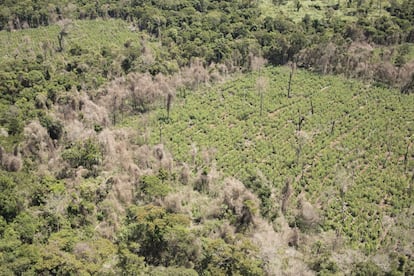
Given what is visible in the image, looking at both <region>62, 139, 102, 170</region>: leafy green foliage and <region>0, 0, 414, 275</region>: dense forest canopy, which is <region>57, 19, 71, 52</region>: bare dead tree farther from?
<region>62, 139, 102, 170</region>: leafy green foliage

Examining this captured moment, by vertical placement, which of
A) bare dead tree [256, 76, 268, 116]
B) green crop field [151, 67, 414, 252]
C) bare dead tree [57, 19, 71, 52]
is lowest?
green crop field [151, 67, 414, 252]

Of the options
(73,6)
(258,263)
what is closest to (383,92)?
(258,263)

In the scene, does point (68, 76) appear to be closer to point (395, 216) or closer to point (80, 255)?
point (80, 255)

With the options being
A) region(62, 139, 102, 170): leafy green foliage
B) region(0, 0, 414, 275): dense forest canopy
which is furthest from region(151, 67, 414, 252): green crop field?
region(62, 139, 102, 170): leafy green foliage

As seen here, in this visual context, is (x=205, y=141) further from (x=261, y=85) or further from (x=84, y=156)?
(x=261, y=85)

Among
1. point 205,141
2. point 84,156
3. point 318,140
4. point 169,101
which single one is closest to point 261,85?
point 169,101

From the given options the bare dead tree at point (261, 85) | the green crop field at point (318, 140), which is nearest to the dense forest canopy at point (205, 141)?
the green crop field at point (318, 140)

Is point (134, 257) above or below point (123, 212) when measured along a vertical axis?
above

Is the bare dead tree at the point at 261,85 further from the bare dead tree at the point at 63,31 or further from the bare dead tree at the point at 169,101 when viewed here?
the bare dead tree at the point at 63,31
